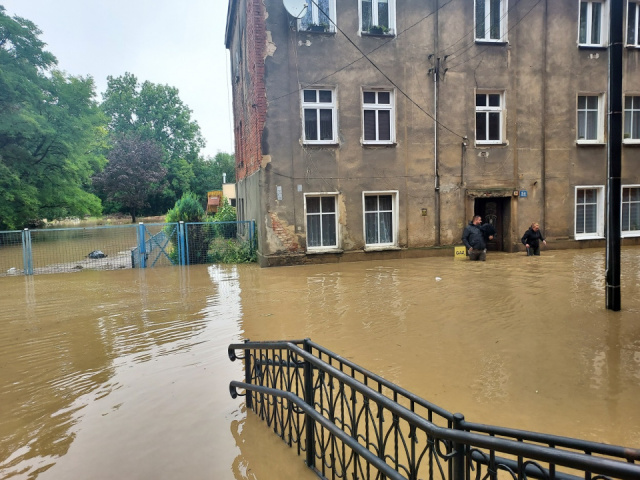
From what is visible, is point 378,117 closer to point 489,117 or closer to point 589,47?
point 489,117

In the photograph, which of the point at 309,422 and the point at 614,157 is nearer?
the point at 309,422

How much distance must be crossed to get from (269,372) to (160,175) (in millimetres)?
52037

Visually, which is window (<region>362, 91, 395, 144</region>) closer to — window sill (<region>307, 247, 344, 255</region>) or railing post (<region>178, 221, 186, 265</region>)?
window sill (<region>307, 247, 344, 255</region>)

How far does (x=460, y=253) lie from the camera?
15391 mm

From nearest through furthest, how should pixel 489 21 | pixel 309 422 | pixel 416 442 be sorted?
pixel 416 442
pixel 309 422
pixel 489 21

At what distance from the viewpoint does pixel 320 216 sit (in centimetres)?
1561

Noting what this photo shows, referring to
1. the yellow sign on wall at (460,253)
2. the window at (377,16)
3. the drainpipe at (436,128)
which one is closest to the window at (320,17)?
the window at (377,16)

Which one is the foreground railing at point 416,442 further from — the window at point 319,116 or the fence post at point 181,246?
the fence post at point 181,246

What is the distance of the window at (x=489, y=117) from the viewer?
16.6 meters

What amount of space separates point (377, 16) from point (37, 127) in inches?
762

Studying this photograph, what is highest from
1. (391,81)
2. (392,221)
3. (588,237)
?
(391,81)

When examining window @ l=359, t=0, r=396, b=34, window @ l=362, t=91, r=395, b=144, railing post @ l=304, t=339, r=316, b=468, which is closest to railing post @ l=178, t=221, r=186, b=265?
window @ l=362, t=91, r=395, b=144

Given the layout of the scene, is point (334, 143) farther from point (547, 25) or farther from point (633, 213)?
point (633, 213)

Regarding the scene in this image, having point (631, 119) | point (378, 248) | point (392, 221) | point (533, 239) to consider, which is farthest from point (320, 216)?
point (631, 119)
